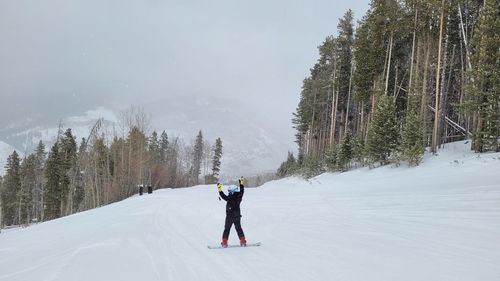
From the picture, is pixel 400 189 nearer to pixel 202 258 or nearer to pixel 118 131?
pixel 202 258

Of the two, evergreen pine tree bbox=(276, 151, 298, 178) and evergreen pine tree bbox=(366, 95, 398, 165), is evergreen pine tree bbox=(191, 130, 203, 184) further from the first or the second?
evergreen pine tree bbox=(366, 95, 398, 165)

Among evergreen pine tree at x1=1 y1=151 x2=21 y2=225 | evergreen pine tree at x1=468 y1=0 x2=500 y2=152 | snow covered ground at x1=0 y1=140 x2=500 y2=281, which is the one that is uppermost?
evergreen pine tree at x1=468 y1=0 x2=500 y2=152

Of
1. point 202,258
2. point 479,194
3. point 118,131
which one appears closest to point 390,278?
point 202,258

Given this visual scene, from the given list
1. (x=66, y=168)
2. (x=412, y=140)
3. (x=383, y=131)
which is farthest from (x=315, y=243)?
(x=66, y=168)

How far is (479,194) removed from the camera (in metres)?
15.9

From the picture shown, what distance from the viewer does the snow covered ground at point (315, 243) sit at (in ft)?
26.8

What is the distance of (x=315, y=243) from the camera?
11.4 m

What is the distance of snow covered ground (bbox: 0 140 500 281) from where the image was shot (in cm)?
817

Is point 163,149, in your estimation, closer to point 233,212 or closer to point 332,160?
point 332,160

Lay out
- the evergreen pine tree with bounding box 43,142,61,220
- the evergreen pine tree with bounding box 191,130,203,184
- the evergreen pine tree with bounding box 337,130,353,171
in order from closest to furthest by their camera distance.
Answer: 1. the evergreen pine tree with bounding box 337,130,353,171
2. the evergreen pine tree with bounding box 43,142,61,220
3. the evergreen pine tree with bounding box 191,130,203,184

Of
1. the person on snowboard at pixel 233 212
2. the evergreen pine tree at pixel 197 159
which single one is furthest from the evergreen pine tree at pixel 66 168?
the person on snowboard at pixel 233 212

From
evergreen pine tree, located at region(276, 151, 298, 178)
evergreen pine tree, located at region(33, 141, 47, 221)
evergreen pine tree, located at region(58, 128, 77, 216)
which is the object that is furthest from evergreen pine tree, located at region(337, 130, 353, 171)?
evergreen pine tree, located at region(33, 141, 47, 221)

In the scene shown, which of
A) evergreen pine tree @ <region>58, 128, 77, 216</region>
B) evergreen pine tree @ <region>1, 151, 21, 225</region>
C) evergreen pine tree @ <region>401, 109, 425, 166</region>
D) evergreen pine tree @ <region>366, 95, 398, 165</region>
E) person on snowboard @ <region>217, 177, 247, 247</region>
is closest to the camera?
person on snowboard @ <region>217, 177, 247, 247</region>

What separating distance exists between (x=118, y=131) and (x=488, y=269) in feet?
188
